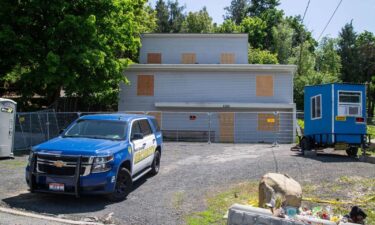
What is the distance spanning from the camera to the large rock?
8.54 meters

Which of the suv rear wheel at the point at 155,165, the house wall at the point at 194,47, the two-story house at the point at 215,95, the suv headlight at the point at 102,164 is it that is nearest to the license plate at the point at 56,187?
the suv headlight at the point at 102,164

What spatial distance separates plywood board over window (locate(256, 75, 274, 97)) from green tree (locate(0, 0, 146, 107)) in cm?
1070

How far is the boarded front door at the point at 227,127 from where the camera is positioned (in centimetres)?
2984

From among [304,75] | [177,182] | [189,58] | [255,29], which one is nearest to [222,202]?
[177,182]

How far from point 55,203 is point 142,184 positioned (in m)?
2.78

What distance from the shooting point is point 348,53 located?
2756 inches

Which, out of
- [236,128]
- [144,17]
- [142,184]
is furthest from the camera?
[144,17]

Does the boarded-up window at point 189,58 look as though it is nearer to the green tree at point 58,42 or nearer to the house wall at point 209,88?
the house wall at point 209,88

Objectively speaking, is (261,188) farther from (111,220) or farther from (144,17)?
(144,17)

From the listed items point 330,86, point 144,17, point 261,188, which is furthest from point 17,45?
point 144,17

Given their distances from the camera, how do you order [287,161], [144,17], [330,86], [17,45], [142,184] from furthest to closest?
1. [144,17]
2. [17,45]
3. [330,86]
4. [287,161]
5. [142,184]

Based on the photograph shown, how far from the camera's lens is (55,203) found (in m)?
9.45

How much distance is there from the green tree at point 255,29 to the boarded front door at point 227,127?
97.8ft

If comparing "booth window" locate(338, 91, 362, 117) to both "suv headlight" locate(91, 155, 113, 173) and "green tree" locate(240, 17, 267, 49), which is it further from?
"green tree" locate(240, 17, 267, 49)
